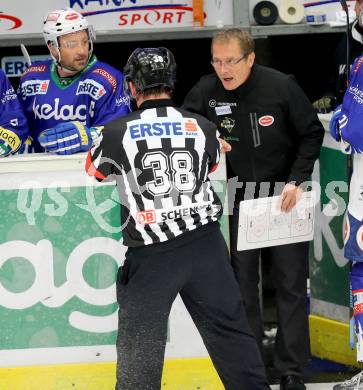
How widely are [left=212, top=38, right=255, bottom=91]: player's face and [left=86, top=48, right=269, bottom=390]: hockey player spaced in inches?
28.6

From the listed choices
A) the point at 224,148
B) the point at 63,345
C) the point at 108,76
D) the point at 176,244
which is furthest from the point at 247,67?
the point at 63,345

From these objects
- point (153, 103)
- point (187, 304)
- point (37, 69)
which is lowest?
point (187, 304)

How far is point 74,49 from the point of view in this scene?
5.64 m

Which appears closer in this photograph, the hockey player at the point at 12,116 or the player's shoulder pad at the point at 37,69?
the hockey player at the point at 12,116

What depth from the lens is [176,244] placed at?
14.2 ft

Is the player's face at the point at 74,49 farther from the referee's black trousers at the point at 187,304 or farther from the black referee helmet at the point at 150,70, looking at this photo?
the referee's black trousers at the point at 187,304

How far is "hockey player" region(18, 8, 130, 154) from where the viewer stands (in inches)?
222

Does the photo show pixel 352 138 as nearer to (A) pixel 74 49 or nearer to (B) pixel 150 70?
(B) pixel 150 70

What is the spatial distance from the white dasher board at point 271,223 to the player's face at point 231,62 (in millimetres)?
624

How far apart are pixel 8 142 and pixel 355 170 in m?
1.82

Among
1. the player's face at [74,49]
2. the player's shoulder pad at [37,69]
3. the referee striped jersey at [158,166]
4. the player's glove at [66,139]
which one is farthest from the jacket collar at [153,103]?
the player's shoulder pad at [37,69]

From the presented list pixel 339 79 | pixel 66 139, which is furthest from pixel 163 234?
pixel 339 79

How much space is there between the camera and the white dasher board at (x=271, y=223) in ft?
17.2

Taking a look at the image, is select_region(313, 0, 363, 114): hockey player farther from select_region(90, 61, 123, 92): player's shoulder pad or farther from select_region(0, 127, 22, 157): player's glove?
select_region(0, 127, 22, 157): player's glove
